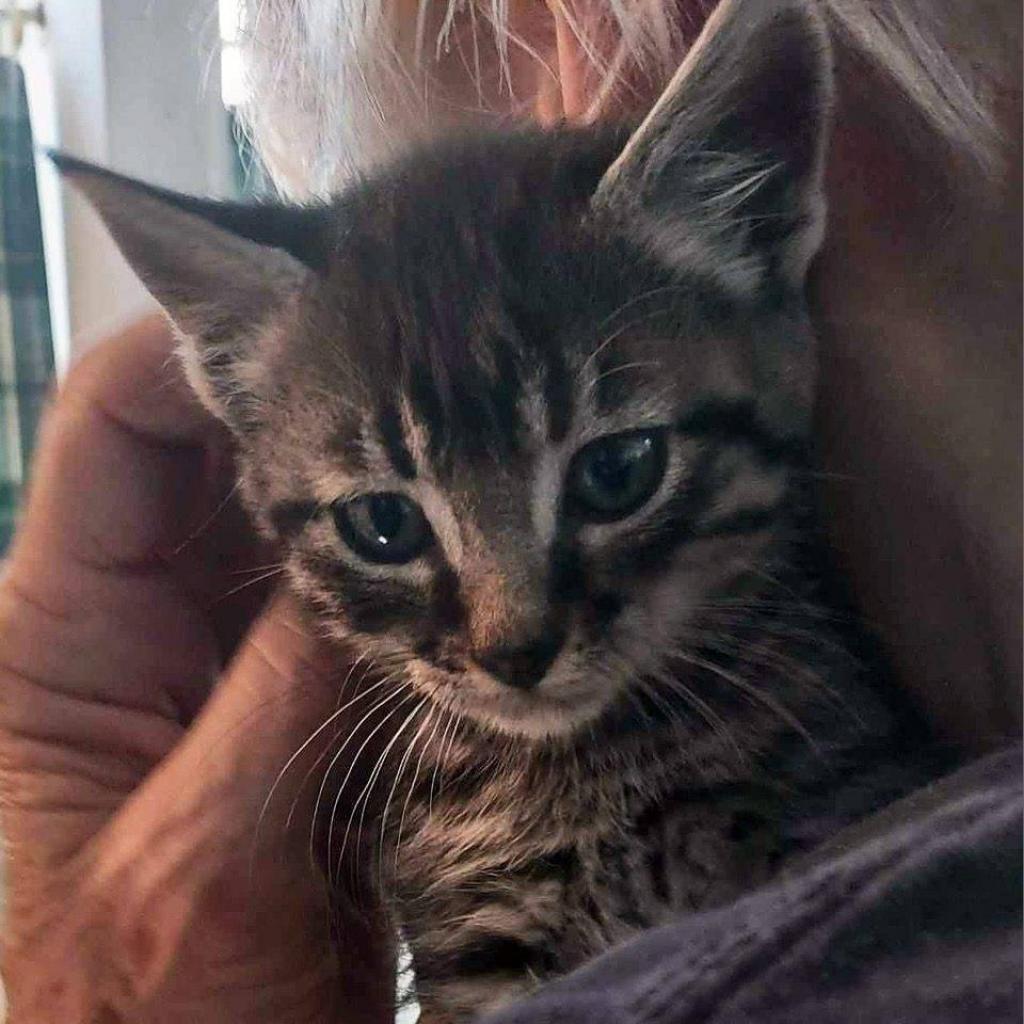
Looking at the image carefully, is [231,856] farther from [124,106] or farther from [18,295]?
[18,295]

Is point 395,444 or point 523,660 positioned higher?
point 395,444

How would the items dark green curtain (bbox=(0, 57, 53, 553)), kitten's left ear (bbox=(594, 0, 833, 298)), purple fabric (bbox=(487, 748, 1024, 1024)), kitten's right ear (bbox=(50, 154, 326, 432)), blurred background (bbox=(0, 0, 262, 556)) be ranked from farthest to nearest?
dark green curtain (bbox=(0, 57, 53, 553))
blurred background (bbox=(0, 0, 262, 556))
kitten's right ear (bbox=(50, 154, 326, 432))
kitten's left ear (bbox=(594, 0, 833, 298))
purple fabric (bbox=(487, 748, 1024, 1024))

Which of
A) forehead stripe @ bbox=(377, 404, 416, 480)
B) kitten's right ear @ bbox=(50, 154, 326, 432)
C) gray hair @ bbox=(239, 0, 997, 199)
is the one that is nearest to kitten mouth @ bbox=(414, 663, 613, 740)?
forehead stripe @ bbox=(377, 404, 416, 480)

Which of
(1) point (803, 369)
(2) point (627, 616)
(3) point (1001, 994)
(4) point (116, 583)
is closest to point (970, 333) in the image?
(1) point (803, 369)

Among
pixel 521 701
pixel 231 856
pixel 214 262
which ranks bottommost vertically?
pixel 231 856

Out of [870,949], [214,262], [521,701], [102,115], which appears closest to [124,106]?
[102,115]

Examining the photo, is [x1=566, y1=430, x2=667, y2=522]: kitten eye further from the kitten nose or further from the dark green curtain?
the dark green curtain

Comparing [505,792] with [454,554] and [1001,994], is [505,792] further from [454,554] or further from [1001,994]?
[1001,994]
